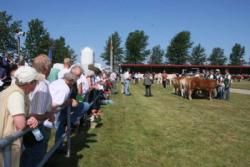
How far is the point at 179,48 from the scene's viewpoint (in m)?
116

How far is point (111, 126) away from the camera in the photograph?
1096 cm

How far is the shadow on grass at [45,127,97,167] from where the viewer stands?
22.1 ft

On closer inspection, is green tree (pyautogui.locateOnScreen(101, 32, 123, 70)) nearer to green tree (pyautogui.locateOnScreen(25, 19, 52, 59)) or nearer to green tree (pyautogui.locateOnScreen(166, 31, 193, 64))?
green tree (pyautogui.locateOnScreen(166, 31, 193, 64))

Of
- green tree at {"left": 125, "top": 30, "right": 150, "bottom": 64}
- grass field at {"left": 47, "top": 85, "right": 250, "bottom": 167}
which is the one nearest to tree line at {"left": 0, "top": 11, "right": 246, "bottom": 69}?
green tree at {"left": 125, "top": 30, "right": 150, "bottom": 64}

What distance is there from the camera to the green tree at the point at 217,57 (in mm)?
149000

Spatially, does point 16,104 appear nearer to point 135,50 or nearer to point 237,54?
point 135,50

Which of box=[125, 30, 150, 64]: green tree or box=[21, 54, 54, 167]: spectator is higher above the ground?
box=[125, 30, 150, 64]: green tree

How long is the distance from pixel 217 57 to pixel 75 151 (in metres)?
149

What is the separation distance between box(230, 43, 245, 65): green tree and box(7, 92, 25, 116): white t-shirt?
508 feet

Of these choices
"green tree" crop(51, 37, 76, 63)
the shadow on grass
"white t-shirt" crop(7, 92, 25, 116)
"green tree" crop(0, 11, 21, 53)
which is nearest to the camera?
"white t-shirt" crop(7, 92, 25, 116)

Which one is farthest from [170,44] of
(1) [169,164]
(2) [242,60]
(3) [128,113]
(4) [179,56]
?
(1) [169,164]

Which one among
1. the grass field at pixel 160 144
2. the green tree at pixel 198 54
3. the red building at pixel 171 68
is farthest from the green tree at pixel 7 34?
the green tree at pixel 198 54

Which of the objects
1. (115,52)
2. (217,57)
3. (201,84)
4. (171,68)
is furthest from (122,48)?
(201,84)

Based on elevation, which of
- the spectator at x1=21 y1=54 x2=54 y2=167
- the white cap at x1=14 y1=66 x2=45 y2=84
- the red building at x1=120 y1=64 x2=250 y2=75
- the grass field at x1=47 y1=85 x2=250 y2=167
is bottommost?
the grass field at x1=47 y1=85 x2=250 y2=167
